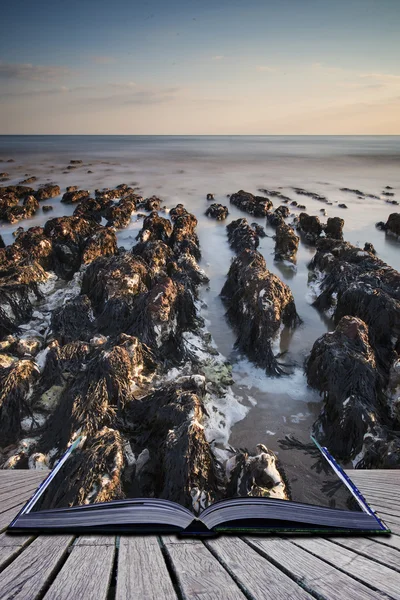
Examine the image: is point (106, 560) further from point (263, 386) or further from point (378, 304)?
point (378, 304)

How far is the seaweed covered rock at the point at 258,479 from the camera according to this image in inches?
88.0

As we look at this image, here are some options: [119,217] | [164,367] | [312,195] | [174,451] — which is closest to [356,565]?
[174,451]

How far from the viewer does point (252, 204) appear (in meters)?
13.1

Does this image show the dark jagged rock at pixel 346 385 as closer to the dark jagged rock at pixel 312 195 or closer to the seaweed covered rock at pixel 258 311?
the seaweed covered rock at pixel 258 311

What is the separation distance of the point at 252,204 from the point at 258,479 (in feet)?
39.7

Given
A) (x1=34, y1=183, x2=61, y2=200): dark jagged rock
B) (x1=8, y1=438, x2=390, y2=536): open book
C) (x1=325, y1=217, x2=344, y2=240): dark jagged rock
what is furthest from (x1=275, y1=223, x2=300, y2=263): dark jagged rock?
(x1=34, y1=183, x2=61, y2=200): dark jagged rock

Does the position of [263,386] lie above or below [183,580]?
below

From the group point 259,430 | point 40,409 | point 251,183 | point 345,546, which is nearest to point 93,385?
point 40,409

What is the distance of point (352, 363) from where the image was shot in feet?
11.3

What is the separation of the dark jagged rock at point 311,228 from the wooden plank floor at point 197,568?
9.46 metres

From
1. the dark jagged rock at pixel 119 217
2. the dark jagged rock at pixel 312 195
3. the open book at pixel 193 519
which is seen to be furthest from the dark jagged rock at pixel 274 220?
the open book at pixel 193 519

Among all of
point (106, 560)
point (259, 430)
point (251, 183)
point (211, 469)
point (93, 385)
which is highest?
point (251, 183)

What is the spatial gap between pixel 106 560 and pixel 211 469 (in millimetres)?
1795

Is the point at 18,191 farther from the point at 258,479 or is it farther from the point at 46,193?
the point at 258,479
